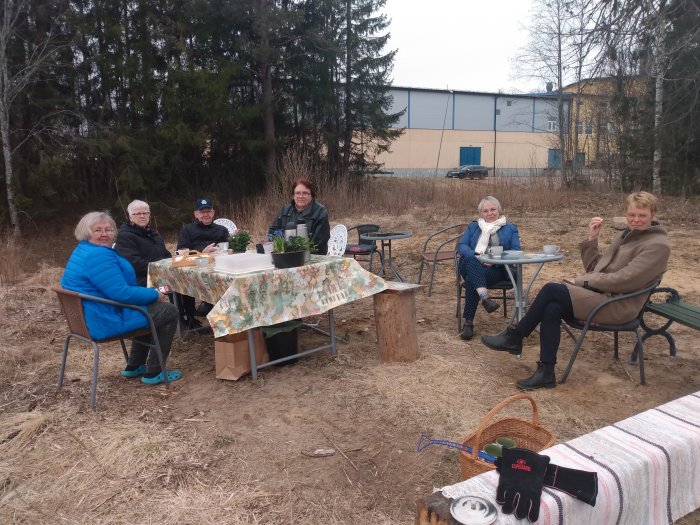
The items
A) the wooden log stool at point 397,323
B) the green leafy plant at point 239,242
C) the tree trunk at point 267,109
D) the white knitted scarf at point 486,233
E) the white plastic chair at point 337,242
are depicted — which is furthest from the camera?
the tree trunk at point 267,109

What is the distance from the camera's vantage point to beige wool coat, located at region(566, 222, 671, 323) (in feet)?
10.4

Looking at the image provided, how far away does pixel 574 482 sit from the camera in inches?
62.1

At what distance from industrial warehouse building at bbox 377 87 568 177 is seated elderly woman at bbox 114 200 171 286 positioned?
27.4 meters

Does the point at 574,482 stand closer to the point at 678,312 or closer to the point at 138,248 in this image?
the point at 678,312

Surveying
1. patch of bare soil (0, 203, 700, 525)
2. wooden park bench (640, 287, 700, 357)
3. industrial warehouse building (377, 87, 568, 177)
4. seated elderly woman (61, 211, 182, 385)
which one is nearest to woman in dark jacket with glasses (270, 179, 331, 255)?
patch of bare soil (0, 203, 700, 525)

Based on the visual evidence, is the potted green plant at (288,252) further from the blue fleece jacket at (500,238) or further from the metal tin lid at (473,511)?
the metal tin lid at (473,511)

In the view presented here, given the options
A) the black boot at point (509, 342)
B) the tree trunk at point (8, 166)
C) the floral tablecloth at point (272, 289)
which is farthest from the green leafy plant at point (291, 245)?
the tree trunk at point (8, 166)

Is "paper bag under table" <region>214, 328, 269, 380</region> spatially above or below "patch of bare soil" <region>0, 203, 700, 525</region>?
above

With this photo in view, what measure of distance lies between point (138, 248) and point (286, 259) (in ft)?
5.29

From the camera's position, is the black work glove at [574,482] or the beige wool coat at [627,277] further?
the beige wool coat at [627,277]

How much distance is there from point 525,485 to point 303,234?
2.57m

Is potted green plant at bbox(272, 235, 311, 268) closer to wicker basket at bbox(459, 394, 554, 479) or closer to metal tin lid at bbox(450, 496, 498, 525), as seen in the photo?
wicker basket at bbox(459, 394, 554, 479)

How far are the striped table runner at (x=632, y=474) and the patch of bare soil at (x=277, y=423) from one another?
719 mm

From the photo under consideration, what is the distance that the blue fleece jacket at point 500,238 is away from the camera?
4430 mm
